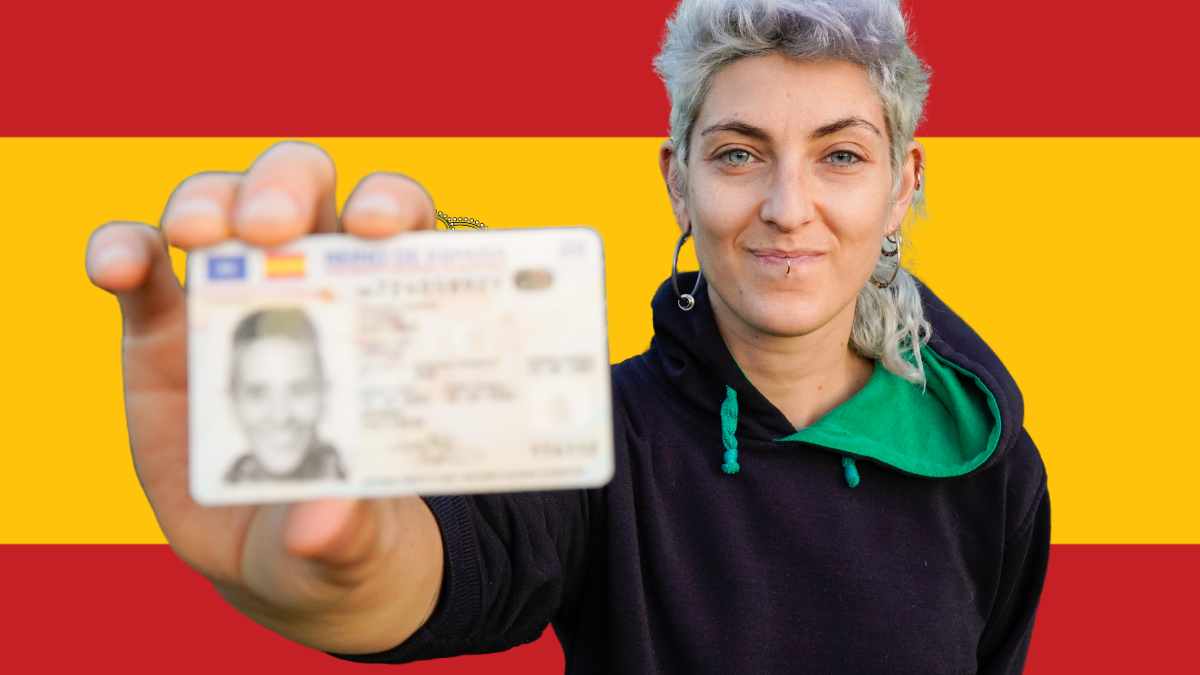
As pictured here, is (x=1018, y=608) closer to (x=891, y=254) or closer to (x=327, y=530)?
(x=891, y=254)

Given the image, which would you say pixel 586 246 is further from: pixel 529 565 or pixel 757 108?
pixel 757 108

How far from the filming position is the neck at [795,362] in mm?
2363

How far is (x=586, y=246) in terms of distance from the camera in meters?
1.50

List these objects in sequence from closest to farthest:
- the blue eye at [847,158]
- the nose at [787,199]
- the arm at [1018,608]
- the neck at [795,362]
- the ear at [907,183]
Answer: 1. the nose at [787,199]
2. the blue eye at [847,158]
3. the neck at [795,362]
4. the ear at [907,183]
5. the arm at [1018,608]

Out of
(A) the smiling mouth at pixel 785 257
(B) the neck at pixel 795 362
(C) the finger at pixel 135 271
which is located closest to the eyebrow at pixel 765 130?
Answer: (A) the smiling mouth at pixel 785 257

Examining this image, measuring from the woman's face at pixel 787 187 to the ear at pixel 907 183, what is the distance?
0.19m

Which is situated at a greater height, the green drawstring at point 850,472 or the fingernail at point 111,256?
the fingernail at point 111,256

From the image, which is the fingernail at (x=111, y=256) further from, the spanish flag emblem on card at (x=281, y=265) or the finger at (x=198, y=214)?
the spanish flag emblem on card at (x=281, y=265)

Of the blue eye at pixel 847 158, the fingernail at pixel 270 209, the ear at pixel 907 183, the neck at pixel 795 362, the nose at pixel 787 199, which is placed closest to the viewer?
the fingernail at pixel 270 209

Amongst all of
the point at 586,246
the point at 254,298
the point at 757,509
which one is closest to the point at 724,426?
the point at 757,509

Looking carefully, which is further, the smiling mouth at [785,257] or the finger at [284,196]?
the smiling mouth at [785,257]

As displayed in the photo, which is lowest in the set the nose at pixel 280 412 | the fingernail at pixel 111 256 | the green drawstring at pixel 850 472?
the green drawstring at pixel 850 472

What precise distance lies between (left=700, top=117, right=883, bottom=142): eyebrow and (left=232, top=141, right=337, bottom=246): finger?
907 millimetres

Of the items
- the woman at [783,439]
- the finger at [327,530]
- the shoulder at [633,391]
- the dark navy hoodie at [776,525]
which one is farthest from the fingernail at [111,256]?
the shoulder at [633,391]
